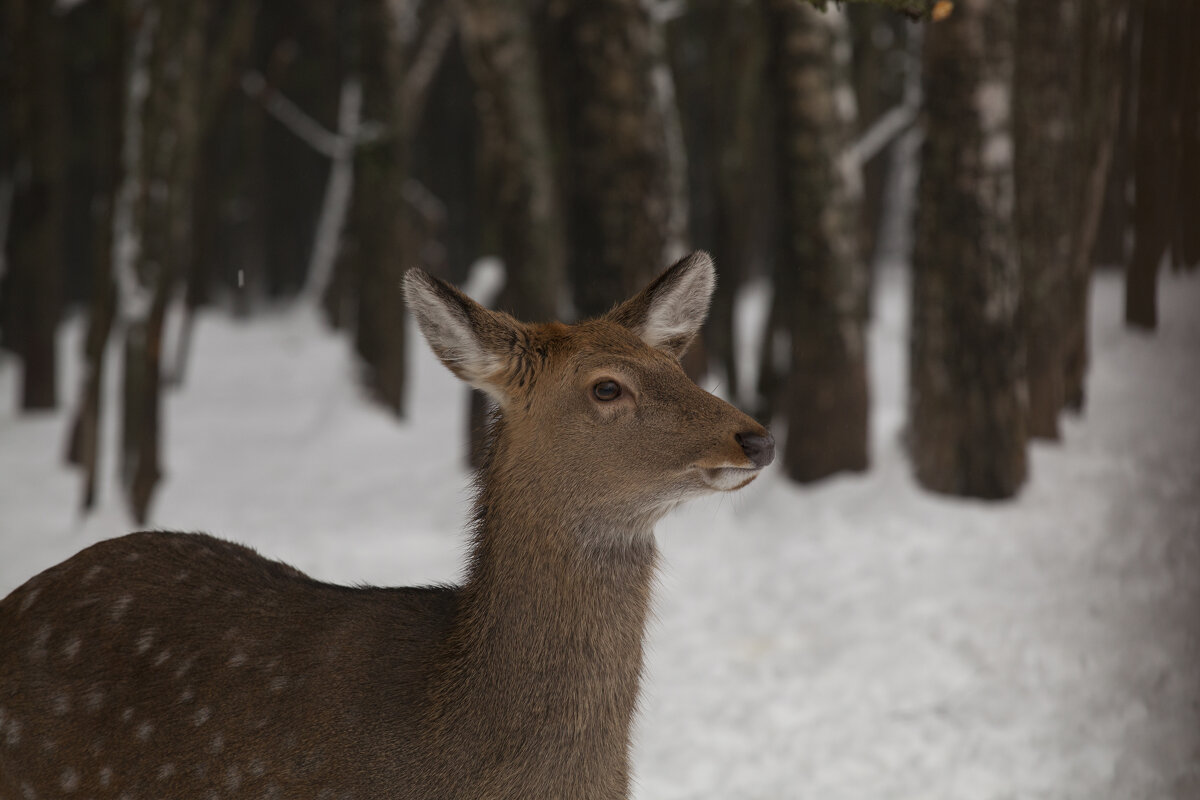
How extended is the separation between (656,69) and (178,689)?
6.16 m

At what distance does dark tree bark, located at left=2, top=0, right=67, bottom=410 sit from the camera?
44.7ft

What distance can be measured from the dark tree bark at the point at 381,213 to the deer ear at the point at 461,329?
922 cm

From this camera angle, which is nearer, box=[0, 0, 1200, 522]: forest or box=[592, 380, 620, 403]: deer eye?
box=[592, 380, 620, 403]: deer eye

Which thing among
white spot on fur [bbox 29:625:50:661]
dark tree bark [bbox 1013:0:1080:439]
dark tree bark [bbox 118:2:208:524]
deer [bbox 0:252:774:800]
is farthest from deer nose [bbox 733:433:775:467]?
dark tree bark [bbox 118:2:208:524]

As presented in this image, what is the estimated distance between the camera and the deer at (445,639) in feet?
10.7

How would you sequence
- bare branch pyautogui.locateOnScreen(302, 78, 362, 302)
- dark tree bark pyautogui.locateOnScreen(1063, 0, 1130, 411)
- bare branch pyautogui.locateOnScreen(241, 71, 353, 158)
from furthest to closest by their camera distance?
bare branch pyautogui.locateOnScreen(241, 71, 353, 158) < bare branch pyautogui.locateOnScreen(302, 78, 362, 302) < dark tree bark pyautogui.locateOnScreen(1063, 0, 1130, 411)

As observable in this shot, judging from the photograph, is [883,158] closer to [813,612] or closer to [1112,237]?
[1112,237]

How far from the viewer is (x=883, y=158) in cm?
2108

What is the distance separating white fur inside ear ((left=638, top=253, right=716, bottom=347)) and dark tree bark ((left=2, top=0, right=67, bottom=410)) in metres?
12.0

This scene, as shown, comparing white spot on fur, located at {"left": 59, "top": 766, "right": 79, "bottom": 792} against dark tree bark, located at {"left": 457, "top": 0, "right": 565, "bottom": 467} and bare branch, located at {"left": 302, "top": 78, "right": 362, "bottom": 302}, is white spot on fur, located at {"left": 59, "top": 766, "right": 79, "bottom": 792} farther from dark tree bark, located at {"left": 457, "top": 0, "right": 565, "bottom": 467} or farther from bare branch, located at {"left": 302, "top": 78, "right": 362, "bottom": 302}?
bare branch, located at {"left": 302, "top": 78, "right": 362, "bottom": 302}

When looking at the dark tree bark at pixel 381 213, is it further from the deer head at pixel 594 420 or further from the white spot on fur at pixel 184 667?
the white spot on fur at pixel 184 667

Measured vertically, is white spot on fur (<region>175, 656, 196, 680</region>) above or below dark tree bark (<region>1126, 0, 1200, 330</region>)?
below

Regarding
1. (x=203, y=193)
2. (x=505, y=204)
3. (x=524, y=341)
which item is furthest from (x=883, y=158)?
(x=524, y=341)

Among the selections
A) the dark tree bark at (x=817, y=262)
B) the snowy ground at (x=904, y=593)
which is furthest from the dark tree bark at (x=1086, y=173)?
the dark tree bark at (x=817, y=262)
